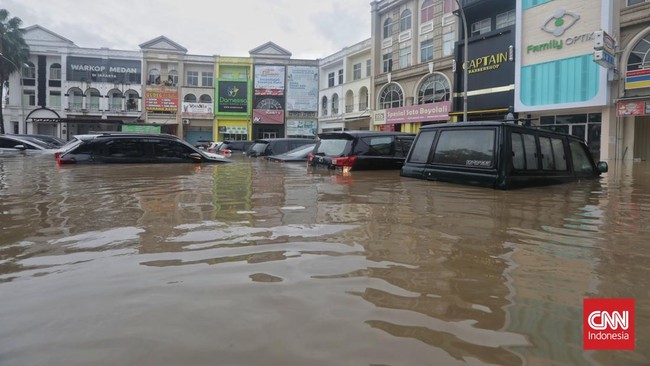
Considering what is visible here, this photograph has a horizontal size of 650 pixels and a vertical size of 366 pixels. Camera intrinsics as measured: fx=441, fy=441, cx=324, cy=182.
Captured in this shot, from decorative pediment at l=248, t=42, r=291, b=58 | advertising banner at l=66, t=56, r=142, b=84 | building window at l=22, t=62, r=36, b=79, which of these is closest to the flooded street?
decorative pediment at l=248, t=42, r=291, b=58

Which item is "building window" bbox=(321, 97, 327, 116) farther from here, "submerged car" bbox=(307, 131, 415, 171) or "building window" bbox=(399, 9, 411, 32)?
"submerged car" bbox=(307, 131, 415, 171)

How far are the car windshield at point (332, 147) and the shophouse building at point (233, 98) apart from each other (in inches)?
1745

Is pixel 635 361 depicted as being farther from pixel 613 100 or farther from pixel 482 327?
pixel 613 100

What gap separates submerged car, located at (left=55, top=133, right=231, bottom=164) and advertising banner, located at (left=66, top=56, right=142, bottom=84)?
146 ft

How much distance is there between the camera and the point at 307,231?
4012 mm

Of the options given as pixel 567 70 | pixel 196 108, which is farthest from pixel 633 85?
pixel 196 108

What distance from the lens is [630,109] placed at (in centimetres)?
2033

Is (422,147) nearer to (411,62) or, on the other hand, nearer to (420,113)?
(420,113)

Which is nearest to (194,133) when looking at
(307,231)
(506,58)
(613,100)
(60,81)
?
(60,81)

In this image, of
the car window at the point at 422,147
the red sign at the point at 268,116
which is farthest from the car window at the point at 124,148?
the red sign at the point at 268,116

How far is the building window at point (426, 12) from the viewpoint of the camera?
110ft

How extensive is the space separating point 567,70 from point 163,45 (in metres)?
45.0

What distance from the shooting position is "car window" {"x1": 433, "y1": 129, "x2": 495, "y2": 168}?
635 centimetres

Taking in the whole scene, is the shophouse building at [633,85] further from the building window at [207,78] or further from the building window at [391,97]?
the building window at [207,78]
